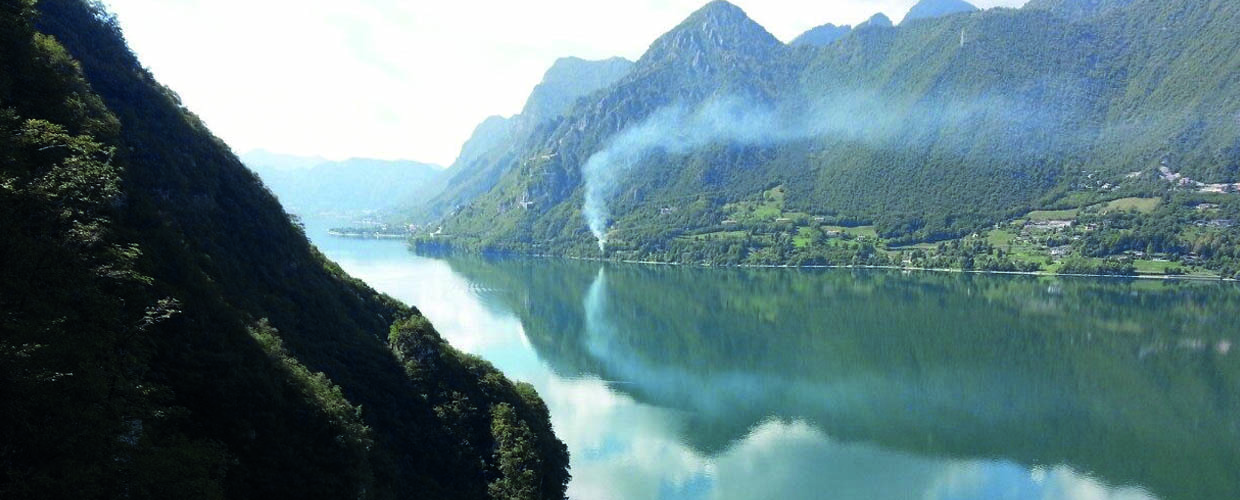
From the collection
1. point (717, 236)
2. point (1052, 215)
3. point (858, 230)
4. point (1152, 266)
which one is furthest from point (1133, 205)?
point (717, 236)

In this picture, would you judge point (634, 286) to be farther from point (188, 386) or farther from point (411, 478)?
point (188, 386)

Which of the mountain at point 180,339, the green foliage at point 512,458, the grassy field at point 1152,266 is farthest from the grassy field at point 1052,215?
the green foliage at point 512,458

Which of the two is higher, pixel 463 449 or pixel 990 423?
pixel 463 449

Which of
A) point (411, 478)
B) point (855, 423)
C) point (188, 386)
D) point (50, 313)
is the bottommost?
point (855, 423)

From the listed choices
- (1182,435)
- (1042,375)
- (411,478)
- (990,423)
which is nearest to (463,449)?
(411,478)

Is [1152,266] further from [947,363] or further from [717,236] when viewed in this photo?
[947,363]

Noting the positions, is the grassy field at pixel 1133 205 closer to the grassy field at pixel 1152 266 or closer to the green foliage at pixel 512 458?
the grassy field at pixel 1152 266
